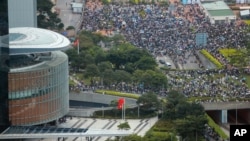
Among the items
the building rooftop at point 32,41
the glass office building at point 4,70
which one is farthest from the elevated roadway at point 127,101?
the glass office building at point 4,70

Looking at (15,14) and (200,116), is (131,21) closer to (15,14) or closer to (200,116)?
(15,14)

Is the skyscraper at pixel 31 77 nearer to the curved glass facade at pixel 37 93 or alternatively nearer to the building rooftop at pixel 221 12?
the curved glass facade at pixel 37 93

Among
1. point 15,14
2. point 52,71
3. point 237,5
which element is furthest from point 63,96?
point 237,5

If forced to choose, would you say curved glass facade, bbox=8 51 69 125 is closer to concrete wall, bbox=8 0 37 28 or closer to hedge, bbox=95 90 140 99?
hedge, bbox=95 90 140 99

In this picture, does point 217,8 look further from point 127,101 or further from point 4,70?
point 4,70

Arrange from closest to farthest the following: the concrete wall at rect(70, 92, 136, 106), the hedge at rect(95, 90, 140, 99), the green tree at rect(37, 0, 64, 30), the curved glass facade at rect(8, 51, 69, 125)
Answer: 1. the curved glass facade at rect(8, 51, 69, 125)
2. the hedge at rect(95, 90, 140, 99)
3. the concrete wall at rect(70, 92, 136, 106)
4. the green tree at rect(37, 0, 64, 30)

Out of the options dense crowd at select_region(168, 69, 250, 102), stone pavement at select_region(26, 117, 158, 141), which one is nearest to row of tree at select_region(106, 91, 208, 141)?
stone pavement at select_region(26, 117, 158, 141)
